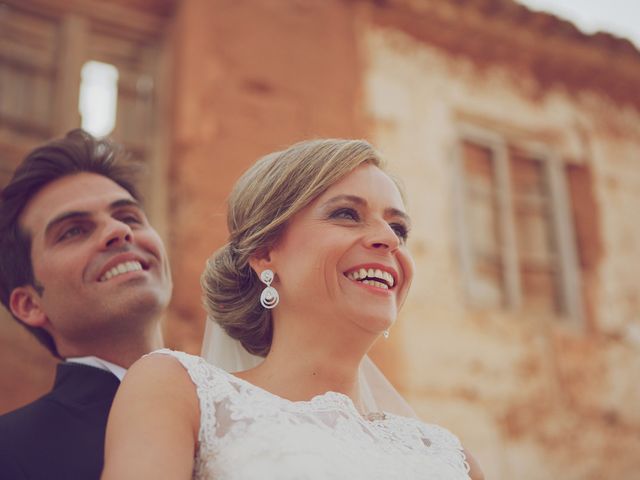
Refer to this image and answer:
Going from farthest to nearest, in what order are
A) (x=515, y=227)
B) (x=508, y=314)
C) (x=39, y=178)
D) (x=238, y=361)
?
(x=515, y=227), (x=508, y=314), (x=39, y=178), (x=238, y=361)

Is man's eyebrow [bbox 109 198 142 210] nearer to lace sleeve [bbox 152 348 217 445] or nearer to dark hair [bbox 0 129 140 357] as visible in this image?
dark hair [bbox 0 129 140 357]

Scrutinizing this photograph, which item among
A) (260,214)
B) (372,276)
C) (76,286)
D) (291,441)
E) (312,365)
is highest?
(260,214)

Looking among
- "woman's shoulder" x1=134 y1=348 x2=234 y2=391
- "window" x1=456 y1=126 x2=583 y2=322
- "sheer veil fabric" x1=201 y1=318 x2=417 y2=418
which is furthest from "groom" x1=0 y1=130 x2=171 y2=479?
"window" x1=456 y1=126 x2=583 y2=322

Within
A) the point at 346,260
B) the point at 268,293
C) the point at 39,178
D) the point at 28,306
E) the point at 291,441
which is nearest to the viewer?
the point at 291,441

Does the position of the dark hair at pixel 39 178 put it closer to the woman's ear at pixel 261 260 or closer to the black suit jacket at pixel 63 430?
the black suit jacket at pixel 63 430

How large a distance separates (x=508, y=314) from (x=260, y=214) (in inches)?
170

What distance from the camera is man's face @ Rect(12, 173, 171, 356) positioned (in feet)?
8.32

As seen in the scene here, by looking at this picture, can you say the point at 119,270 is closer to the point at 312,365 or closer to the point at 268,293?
the point at 268,293

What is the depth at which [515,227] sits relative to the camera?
6.93 meters

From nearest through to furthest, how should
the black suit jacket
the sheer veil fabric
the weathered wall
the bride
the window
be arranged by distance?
the bride < the black suit jacket < the sheer veil fabric < the weathered wall < the window

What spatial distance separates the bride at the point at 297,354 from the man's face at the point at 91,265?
0.77 ft

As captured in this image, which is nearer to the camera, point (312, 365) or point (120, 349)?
point (312, 365)

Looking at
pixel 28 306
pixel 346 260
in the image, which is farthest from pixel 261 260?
pixel 28 306

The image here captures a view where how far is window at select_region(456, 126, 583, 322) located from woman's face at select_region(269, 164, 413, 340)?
4079 millimetres
